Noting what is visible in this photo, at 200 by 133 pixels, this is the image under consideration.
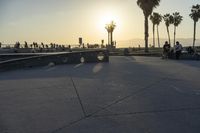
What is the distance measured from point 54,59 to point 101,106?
1296 cm

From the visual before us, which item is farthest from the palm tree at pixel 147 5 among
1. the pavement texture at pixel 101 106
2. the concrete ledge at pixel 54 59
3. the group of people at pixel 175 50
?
Answer: the pavement texture at pixel 101 106

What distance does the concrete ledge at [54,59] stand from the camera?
60.8 ft

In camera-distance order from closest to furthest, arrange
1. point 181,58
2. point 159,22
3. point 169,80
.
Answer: point 169,80
point 181,58
point 159,22

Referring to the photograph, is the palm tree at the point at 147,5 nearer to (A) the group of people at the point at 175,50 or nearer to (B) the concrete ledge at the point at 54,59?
(A) the group of people at the point at 175,50

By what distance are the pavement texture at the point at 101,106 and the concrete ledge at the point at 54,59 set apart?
19.2 feet

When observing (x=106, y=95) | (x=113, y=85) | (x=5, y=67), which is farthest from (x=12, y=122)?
(x=5, y=67)

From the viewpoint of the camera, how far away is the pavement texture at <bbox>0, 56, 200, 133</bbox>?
685cm

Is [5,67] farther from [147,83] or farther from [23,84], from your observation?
[147,83]

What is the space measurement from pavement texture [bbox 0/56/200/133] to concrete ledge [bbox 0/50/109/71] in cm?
586

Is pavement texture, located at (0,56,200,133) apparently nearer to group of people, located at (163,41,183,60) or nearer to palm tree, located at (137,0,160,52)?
group of people, located at (163,41,183,60)

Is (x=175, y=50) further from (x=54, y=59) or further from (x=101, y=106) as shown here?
(x=101, y=106)

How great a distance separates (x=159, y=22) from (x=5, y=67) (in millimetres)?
99795

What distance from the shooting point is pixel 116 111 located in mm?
7984

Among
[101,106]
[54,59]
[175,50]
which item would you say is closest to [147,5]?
[175,50]
